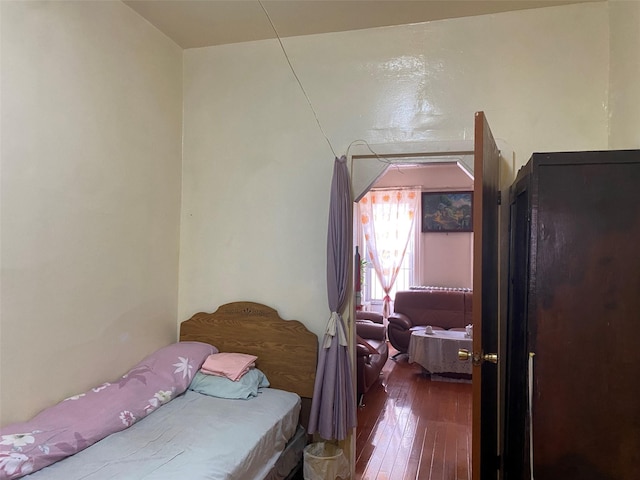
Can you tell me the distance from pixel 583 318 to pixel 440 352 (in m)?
3.48

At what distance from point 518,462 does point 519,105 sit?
186 cm

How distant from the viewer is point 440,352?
16.0ft

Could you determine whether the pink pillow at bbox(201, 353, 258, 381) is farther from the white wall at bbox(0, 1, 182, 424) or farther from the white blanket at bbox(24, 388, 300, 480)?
the white wall at bbox(0, 1, 182, 424)

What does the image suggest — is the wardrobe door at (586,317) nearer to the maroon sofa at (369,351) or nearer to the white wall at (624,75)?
the white wall at (624,75)

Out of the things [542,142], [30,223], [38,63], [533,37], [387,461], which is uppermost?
[533,37]

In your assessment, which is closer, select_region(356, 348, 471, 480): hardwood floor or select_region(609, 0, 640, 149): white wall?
select_region(609, 0, 640, 149): white wall

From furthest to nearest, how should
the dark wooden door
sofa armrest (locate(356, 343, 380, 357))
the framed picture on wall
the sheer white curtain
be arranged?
the sheer white curtain, the framed picture on wall, sofa armrest (locate(356, 343, 380, 357)), the dark wooden door

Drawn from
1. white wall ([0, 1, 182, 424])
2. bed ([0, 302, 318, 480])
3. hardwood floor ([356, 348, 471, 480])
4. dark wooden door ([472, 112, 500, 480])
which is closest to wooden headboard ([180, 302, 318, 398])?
bed ([0, 302, 318, 480])

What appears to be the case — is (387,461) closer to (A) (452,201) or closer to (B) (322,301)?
(B) (322,301)

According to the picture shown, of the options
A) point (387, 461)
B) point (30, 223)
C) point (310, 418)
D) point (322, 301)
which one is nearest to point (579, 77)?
point (322, 301)

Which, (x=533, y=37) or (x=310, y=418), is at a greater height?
(x=533, y=37)

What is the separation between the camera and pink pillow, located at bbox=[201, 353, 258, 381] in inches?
103

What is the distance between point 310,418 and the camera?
258 centimetres

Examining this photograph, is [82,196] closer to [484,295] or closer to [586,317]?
[484,295]
